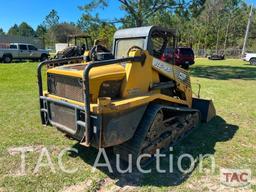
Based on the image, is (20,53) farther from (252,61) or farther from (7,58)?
(252,61)

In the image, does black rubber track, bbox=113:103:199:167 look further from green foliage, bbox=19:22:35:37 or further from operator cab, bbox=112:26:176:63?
green foliage, bbox=19:22:35:37

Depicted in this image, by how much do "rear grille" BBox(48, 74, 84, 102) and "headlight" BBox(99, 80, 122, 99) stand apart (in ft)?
1.02

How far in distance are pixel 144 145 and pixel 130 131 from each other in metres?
0.45

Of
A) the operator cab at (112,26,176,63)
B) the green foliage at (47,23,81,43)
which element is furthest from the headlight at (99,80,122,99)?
the green foliage at (47,23,81,43)

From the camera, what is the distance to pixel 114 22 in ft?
64.6

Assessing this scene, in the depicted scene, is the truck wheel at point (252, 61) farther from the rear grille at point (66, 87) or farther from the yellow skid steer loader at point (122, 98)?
the rear grille at point (66, 87)

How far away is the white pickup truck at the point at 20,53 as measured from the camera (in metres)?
22.6

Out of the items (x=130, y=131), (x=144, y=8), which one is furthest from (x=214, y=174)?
(x=144, y=8)

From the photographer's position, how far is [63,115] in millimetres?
3992

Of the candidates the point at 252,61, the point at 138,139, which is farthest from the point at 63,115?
the point at 252,61

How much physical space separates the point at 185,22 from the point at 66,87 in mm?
33688

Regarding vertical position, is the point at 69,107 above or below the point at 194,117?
above

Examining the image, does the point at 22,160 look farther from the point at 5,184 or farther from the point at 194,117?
the point at 194,117

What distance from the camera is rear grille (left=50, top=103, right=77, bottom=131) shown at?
381 cm
